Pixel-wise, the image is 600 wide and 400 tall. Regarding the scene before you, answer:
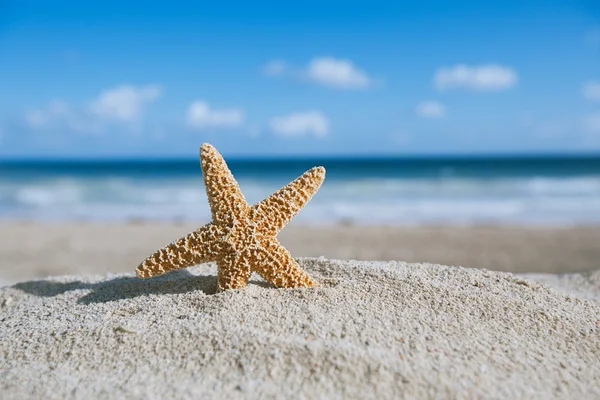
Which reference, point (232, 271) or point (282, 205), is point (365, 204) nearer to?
point (282, 205)

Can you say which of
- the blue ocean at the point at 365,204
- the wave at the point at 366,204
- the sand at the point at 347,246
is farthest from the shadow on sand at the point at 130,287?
the wave at the point at 366,204

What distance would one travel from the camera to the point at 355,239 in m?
10.8

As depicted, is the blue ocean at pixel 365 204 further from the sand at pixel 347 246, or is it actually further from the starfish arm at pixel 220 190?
the starfish arm at pixel 220 190

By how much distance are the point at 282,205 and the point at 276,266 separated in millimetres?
404

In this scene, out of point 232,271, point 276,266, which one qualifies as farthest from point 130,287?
point 276,266

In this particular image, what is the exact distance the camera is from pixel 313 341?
2.69m

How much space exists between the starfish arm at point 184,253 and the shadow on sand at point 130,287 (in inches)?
10.4

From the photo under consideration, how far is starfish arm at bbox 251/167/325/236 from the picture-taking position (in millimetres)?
3459

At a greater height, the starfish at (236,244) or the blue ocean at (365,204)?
the starfish at (236,244)

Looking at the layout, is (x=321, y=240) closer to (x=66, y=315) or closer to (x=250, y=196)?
(x=66, y=315)

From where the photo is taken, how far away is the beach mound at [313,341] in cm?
247

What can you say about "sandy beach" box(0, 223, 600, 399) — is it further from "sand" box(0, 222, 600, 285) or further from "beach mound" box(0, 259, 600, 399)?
"sand" box(0, 222, 600, 285)

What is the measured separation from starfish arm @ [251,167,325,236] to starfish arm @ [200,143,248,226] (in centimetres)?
12

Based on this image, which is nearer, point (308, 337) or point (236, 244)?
point (308, 337)
